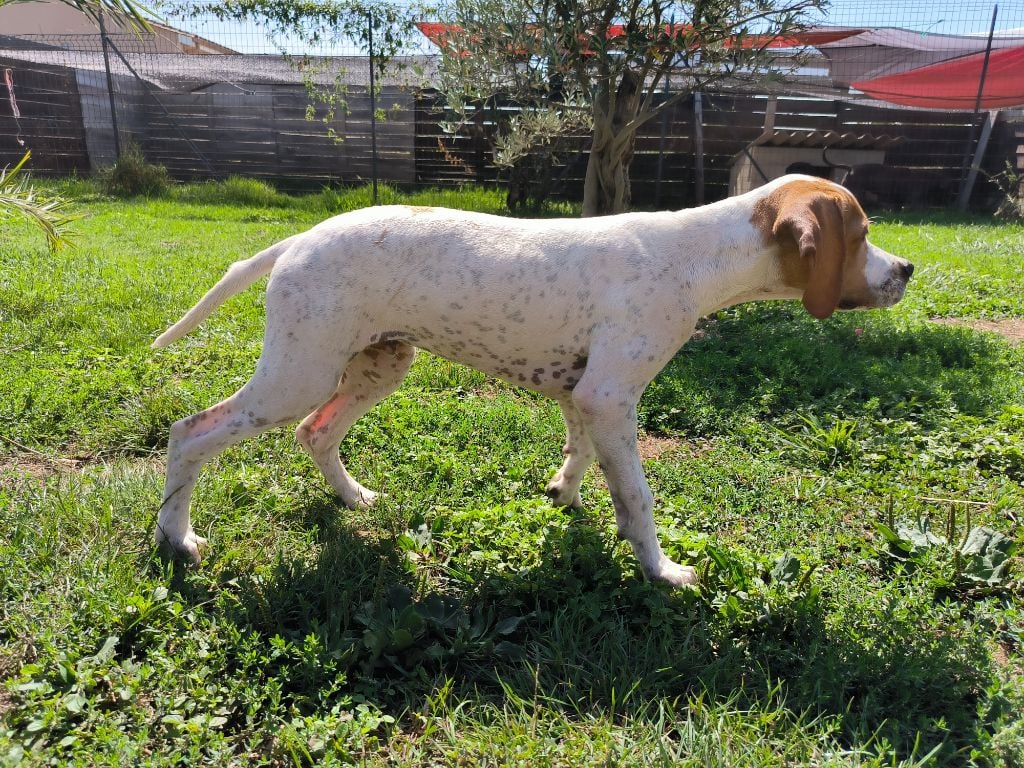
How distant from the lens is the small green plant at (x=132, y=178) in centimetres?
1241

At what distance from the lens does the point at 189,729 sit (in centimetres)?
205

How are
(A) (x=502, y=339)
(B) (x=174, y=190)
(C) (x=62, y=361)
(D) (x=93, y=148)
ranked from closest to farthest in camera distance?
(A) (x=502, y=339) < (C) (x=62, y=361) < (B) (x=174, y=190) < (D) (x=93, y=148)

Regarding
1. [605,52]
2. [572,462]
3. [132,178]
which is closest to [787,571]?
[572,462]

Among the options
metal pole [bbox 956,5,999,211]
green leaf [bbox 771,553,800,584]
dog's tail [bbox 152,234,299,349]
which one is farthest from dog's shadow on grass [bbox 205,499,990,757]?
metal pole [bbox 956,5,999,211]

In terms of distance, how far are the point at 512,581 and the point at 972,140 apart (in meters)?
14.2

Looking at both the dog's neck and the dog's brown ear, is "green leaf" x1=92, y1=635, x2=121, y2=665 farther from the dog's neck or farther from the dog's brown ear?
the dog's brown ear

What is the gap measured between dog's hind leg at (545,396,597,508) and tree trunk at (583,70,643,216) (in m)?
3.49

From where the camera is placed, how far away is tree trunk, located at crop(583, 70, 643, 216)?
241 inches

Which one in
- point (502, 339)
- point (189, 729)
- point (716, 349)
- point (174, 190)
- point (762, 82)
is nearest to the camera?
point (189, 729)

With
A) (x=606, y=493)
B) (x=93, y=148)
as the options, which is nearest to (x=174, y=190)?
(x=93, y=148)

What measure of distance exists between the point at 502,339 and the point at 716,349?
2.88m

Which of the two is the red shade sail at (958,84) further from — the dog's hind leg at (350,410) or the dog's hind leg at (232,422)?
the dog's hind leg at (232,422)

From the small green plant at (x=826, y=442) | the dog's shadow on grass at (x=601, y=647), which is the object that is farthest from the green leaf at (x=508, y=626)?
the small green plant at (x=826, y=442)

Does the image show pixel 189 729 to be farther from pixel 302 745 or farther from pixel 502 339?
pixel 502 339
